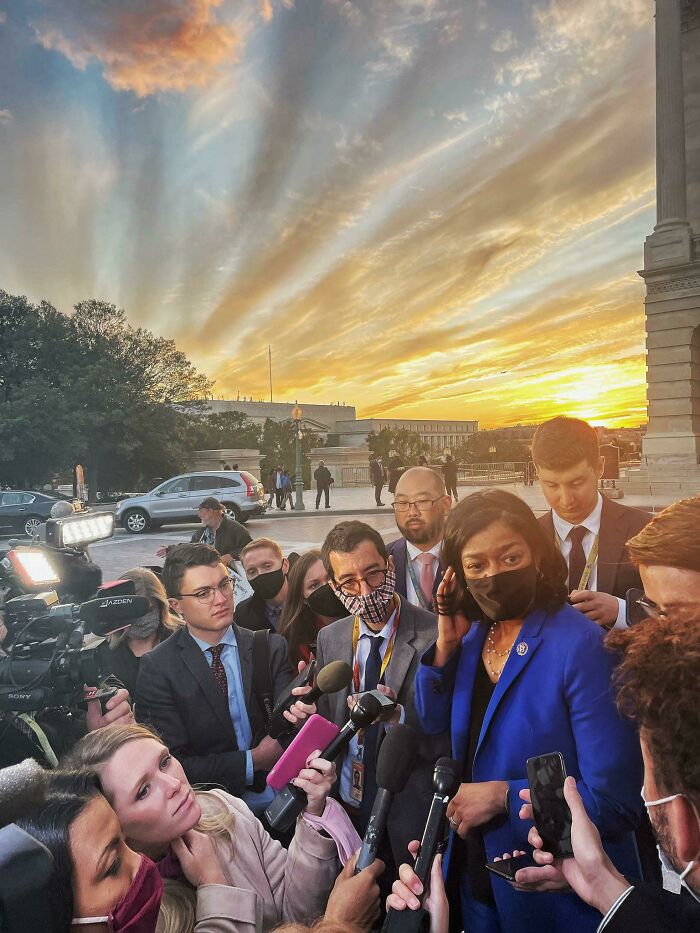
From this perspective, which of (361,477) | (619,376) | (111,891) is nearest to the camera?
(111,891)

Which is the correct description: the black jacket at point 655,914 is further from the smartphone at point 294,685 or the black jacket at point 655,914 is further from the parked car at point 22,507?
the parked car at point 22,507

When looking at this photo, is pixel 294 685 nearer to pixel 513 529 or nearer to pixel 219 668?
pixel 219 668

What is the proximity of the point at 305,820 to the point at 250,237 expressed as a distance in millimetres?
2349

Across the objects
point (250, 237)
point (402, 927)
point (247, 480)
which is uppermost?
point (250, 237)

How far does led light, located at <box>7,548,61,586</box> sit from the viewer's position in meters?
1.97

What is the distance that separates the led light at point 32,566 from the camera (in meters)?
→ 1.97

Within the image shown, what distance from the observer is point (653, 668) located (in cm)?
85

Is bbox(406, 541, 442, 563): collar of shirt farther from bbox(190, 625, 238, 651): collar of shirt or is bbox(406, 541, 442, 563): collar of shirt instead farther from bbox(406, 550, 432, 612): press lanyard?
bbox(190, 625, 238, 651): collar of shirt

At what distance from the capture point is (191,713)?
6.09ft

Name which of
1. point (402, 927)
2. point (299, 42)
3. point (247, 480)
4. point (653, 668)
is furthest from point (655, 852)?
point (299, 42)

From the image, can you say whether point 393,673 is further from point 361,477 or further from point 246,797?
point 361,477

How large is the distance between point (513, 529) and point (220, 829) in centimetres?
99

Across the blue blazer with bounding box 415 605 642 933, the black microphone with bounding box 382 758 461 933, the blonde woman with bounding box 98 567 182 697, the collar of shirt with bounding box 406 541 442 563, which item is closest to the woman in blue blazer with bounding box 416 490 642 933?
the blue blazer with bounding box 415 605 642 933

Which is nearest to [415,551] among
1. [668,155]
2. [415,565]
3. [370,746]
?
[415,565]
